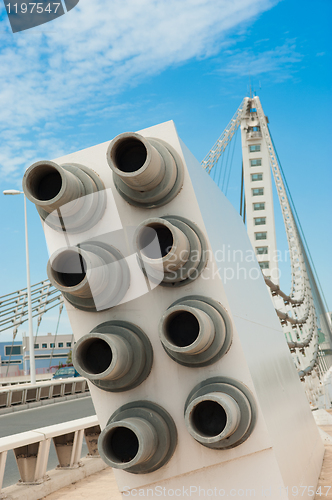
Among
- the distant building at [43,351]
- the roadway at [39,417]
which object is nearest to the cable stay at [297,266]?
the roadway at [39,417]

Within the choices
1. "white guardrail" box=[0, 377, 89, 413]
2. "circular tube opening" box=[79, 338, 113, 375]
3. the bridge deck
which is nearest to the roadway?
"white guardrail" box=[0, 377, 89, 413]

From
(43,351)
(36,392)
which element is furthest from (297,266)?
(43,351)

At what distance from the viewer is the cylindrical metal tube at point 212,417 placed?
9.25 ft

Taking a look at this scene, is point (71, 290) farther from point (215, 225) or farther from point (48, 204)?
point (215, 225)

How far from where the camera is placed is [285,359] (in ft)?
17.7

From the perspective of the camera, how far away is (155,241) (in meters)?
3.18

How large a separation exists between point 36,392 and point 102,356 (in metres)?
18.8

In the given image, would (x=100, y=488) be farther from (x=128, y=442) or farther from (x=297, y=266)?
(x=297, y=266)

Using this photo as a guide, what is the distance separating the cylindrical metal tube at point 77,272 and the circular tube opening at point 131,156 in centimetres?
63

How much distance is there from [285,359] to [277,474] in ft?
7.69

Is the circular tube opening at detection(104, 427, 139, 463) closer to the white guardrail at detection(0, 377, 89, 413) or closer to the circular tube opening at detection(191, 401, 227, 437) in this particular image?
the circular tube opening at detection(191, 401, 227, 437)

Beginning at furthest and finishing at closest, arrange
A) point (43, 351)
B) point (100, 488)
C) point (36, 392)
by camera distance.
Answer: point (43, 351)
point (36, 392)
point (100, 488)

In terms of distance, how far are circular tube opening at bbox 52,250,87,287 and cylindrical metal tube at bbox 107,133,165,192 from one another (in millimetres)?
586

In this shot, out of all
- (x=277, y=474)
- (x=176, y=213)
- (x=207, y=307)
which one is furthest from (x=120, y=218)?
(x=277, y=474)
